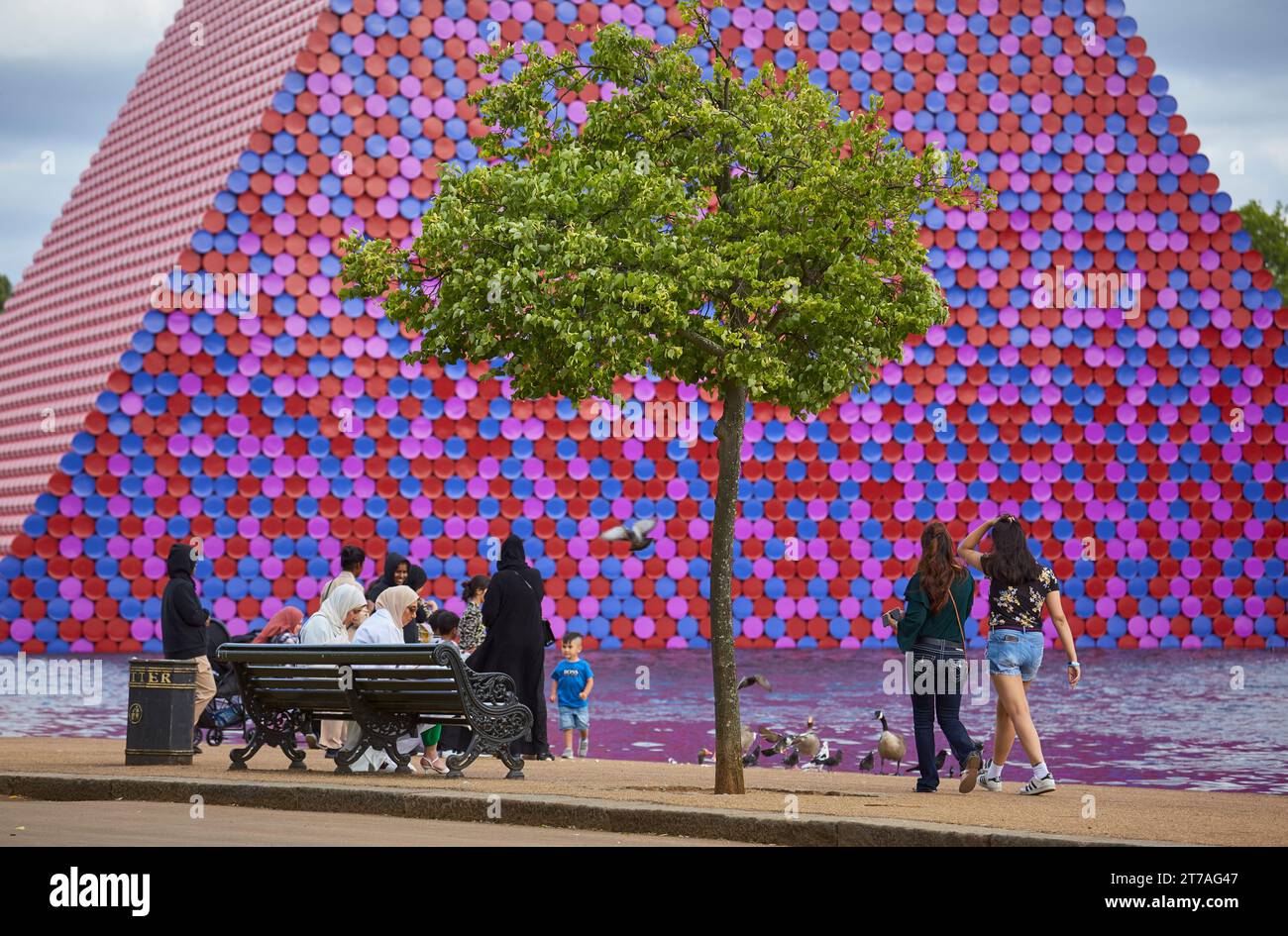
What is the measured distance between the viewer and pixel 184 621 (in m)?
13.6

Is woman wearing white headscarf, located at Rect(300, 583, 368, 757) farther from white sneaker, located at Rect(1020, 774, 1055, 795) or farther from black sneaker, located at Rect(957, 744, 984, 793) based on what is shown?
white sneaker, located at Rect(1020, 774, 1055, 795)

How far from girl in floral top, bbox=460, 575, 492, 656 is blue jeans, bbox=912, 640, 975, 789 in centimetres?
421

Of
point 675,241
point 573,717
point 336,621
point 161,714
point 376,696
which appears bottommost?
point 573,717

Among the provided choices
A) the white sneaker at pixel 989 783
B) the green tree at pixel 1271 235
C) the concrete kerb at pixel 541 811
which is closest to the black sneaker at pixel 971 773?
the white sneaker at pixel 989 783

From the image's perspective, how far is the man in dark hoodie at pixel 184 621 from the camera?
44.3 feet

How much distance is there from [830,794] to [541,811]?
1.95 m

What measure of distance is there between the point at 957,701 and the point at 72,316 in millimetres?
24465

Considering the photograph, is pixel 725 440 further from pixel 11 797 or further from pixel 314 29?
pixel 314 29

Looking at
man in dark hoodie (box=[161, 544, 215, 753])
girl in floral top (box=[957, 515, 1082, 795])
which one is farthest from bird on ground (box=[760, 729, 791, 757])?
man in dark hoodie (box=[161, 544, 215, 753])

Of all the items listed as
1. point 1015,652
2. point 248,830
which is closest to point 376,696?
point 248,830

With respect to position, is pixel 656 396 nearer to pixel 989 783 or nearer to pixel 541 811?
pixel 989 783

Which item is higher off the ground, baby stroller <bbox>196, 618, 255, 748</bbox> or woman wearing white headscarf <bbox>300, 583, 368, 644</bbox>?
woman wearing white headscarf <bbox>300, 583, 368, 644</bbox>

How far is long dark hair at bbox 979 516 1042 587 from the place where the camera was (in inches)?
450
